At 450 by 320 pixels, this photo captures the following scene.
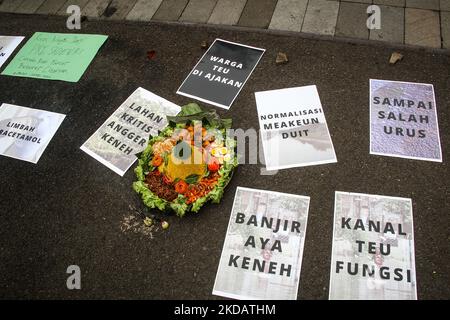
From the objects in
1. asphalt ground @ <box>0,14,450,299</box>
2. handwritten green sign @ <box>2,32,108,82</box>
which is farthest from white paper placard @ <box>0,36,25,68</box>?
asphalt ground @ <box>0,14,450,299</box>

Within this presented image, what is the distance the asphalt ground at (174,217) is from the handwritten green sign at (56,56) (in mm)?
98

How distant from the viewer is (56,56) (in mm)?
3174

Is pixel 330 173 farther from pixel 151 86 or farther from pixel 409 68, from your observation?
pixel 151 86

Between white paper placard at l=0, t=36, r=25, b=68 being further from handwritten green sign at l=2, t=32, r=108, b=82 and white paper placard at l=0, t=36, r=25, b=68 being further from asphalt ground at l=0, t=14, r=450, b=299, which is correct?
asphalt ground at l=0, t=14, r=450, b=299

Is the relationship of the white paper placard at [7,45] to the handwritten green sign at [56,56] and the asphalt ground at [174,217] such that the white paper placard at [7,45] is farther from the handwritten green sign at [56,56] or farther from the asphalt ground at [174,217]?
the asphalt ground at [174,217]

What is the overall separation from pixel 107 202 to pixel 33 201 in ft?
1.77

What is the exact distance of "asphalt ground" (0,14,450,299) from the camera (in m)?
2.01

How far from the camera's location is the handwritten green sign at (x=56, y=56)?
306 cm

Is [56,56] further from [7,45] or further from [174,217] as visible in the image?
[174,217]

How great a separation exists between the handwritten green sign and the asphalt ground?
0.10 meters

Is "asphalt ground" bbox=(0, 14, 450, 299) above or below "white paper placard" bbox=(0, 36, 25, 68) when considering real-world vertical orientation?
below

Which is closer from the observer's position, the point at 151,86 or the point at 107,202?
the point at 107,202
